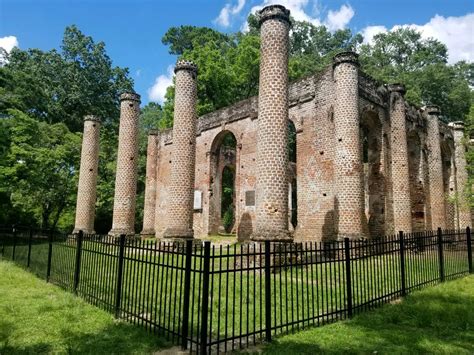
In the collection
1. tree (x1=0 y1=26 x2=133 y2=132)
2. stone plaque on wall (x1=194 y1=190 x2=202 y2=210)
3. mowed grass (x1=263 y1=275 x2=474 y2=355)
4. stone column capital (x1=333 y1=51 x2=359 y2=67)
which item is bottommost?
mowed grass (x1=263 y1=275 x2=474 y2=355)

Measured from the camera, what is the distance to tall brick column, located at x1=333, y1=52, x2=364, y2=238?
1435 centimetres

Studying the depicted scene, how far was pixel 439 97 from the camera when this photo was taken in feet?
115

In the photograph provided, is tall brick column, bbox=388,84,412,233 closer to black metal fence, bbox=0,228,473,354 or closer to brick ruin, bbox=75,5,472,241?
brick ruin, bbox=75,5,472,241

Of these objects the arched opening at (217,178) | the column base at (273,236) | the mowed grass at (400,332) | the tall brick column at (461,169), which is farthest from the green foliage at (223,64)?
the mowed grass at (400,332)

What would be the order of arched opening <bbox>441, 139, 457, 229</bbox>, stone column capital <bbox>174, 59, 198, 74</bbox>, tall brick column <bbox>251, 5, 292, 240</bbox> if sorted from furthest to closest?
arched opening <bbox>441, 139, 457, 229</bbox>, stone column capital <bbox>174, 59, 198, 74</bbox>, tall brick column <bbox>251, 5, 292, 240</bbox>

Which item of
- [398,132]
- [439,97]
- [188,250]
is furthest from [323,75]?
[439,97]

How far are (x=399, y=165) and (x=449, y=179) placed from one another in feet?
34.8

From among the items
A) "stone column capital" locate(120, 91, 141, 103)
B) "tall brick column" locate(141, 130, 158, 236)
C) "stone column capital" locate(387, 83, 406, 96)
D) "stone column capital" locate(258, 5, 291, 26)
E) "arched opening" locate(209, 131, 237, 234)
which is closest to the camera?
"stone column capital" locate(258, 5, 291, 26)

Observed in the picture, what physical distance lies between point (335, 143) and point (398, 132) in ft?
16.0

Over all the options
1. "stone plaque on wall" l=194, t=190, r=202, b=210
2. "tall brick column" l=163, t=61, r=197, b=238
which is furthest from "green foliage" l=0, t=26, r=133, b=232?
"tall brick column" l=163, t=61, r=197, b=238

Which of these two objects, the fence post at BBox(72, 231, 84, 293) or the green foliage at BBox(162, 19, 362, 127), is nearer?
the fence post at BBox(72, 231, 84, 293)

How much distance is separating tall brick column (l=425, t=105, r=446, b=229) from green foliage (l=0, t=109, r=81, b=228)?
23009 millimetres

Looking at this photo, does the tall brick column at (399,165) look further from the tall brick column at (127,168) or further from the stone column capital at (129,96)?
the stone column capital at (129,96)

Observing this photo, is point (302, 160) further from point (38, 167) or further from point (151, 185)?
point (38, 167)
